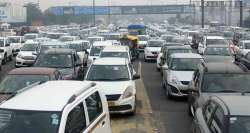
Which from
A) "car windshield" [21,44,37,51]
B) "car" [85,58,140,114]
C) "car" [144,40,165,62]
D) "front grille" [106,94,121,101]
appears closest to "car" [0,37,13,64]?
"car windshield" [21,44,37,51]

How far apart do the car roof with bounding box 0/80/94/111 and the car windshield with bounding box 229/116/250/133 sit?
2.33 metres

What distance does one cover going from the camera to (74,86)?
28.2ft

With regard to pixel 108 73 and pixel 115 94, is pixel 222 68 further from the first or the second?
pixel 108 73

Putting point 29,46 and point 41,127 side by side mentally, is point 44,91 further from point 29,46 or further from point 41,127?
point 29,46

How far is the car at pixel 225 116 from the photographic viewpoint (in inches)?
293

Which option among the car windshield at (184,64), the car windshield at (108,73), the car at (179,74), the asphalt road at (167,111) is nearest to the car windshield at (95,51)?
the asphalt road at (167,111)

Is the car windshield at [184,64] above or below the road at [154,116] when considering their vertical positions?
above

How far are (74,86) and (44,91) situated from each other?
615mm

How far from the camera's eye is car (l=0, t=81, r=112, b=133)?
722 cm

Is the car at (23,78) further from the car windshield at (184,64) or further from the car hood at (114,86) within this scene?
the car windshield at (184,64)

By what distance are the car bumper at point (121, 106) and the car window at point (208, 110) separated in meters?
5.15

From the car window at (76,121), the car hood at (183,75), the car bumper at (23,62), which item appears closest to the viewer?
the car window at (76,121)

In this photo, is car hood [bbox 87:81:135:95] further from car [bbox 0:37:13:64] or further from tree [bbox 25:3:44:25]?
tree [bbox 25:3:44:25]

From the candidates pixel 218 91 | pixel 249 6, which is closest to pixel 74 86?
pixel 218 91
